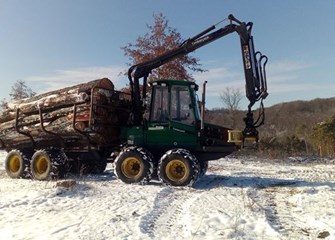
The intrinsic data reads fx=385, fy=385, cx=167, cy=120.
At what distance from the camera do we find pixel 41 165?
1164 cm

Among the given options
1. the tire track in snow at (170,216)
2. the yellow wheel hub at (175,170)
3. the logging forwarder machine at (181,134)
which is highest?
the logging forwarder machine at (181,134)

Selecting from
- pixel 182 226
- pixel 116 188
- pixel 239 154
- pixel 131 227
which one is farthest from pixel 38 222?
pixel 239 154

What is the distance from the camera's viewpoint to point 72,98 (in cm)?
1120

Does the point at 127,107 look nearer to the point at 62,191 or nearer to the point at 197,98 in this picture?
the point at 197,98

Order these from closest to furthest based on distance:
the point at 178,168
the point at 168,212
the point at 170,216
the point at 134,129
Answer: the point at 170,216
the point at 168,212
the point at 178,168
the point at 134,129

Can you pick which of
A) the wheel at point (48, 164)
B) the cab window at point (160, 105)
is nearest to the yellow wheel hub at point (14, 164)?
the wheel at point (48, 164)

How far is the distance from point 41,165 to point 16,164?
4.42ft

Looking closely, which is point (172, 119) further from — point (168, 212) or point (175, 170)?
point (168, 212)

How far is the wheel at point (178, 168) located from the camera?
949 cm

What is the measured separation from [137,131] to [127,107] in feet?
4.84

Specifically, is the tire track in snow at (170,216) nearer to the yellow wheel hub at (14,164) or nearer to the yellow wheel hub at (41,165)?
the yellow wheel hub at (41,165)

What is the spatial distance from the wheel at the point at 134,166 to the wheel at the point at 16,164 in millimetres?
3542

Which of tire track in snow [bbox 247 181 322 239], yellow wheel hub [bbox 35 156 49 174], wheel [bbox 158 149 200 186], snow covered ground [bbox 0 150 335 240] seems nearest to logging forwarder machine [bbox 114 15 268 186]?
wheel [bbox 158 149 200 186]

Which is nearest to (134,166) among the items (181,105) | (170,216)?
(181,105)
